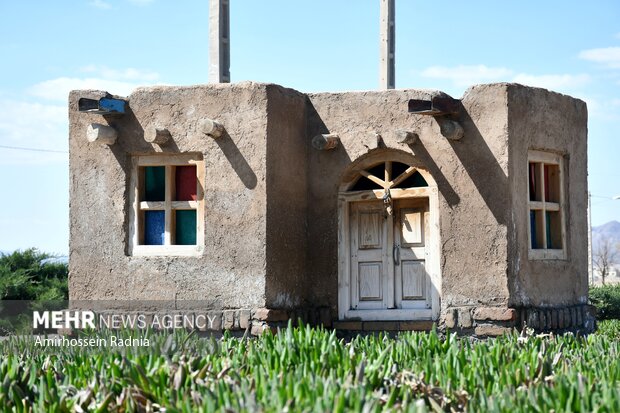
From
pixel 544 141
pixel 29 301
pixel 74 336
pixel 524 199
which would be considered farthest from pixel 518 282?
pixel 29 301

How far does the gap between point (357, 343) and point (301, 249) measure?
Answer: 4.84m

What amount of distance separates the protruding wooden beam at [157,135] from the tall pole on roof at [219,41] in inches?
71.1

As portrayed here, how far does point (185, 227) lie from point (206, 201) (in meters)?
0.57

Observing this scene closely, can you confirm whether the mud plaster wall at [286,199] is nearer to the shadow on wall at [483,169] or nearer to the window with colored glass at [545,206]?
the shadow on wall at [483,169]

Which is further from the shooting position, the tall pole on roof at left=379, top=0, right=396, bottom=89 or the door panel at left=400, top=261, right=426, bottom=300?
the tall pole on roof at left=379, top=0, right=396, bottom=89

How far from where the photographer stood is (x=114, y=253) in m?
13.3

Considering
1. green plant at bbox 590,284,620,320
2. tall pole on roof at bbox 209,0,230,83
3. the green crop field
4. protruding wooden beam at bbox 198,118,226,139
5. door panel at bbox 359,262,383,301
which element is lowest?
the green crop field

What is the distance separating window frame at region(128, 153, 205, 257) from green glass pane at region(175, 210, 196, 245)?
0.10m

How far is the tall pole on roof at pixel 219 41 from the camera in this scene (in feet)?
48.0

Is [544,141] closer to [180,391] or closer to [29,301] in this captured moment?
[180,391]

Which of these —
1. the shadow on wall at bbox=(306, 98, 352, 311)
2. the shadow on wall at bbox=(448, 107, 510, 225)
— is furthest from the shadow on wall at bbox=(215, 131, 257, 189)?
the shadow on wall at bbox=(448, 107, 510, 225)

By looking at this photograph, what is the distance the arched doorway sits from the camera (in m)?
13.2

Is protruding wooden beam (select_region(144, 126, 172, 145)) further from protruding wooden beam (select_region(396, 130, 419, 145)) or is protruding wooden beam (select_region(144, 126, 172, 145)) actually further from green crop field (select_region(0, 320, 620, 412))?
green crop field (select_region(0, 320, 620, 412))

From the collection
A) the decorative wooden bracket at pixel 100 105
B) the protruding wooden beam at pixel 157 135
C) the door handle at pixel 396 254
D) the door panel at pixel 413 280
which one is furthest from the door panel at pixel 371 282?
the decorative wooden bracket at pixel 100 105
